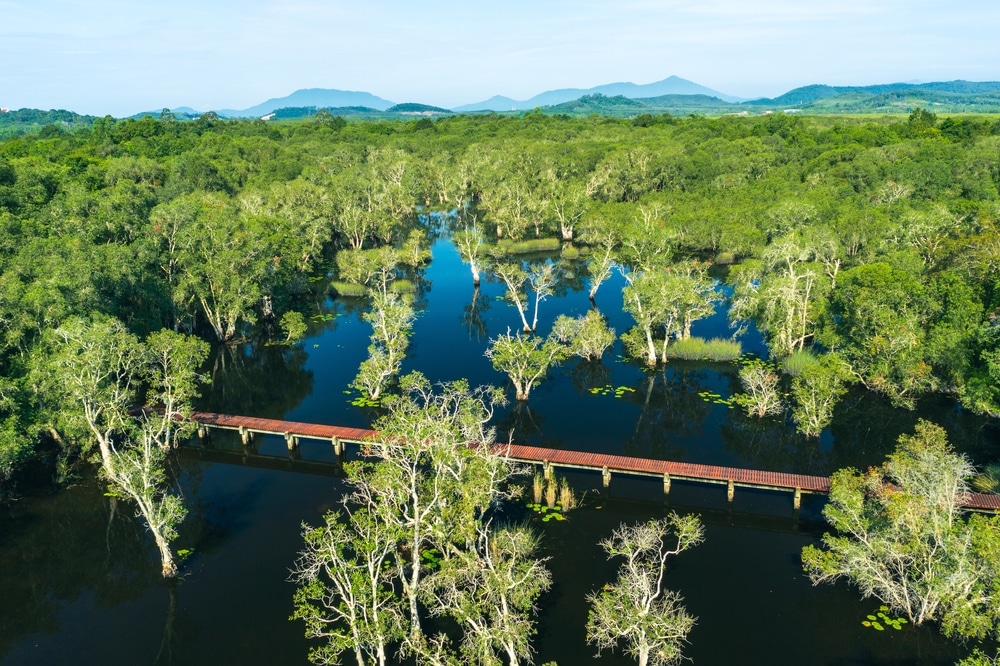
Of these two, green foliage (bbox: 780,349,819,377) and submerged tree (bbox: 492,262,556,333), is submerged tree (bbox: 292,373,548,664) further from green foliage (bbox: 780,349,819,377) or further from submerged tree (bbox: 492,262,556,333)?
green foliage (bbox: 780,349,819,377)

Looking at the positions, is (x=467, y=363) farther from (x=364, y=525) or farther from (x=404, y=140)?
(x=404, y=140)

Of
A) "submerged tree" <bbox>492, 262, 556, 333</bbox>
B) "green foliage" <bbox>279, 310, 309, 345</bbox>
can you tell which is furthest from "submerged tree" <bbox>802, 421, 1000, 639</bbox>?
"green foliage" <bbox>279, 310, 309, 345</bbox>

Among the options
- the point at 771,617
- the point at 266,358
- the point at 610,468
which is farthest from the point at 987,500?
the point at 266,358

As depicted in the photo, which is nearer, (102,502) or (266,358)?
(102,502)

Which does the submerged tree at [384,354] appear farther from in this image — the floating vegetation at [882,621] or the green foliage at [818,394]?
the floating vegetation at [882,621]

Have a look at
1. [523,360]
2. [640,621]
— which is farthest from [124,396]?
[640,621]

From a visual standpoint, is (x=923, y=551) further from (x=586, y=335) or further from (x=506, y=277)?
(x=506, y=277)

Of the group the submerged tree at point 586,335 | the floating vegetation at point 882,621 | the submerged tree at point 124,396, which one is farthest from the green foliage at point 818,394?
the submerged tree at point 124,396
